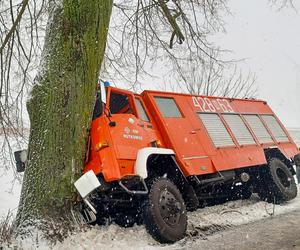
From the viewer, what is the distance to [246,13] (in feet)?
194

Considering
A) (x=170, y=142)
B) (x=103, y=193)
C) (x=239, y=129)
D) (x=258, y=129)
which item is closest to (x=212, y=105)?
(x=239, y=129)

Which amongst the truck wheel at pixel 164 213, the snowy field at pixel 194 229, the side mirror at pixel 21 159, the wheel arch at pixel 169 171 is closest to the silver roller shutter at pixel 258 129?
the snowy field at pixel 194 229

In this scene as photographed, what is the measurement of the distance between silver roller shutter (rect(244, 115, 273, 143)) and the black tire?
0.55 m

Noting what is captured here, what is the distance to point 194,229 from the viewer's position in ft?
22.6

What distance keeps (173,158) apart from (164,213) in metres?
1.14

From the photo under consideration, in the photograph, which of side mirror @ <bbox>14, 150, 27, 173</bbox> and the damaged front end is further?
side mirror @ <bbox>14, 150, 27, 173</bbox>

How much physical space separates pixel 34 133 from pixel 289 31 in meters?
58.9

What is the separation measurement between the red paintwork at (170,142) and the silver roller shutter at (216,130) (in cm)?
14

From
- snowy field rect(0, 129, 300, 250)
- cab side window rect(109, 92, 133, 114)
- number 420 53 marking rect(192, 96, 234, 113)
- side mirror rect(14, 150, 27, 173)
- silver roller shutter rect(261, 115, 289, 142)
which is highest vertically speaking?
cab side window rect(109, 92, 133, 114)

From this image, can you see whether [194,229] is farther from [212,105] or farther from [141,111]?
[212,105]

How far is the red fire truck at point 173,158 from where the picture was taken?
622 cm

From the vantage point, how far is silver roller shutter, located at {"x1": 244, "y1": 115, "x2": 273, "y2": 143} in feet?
32.3

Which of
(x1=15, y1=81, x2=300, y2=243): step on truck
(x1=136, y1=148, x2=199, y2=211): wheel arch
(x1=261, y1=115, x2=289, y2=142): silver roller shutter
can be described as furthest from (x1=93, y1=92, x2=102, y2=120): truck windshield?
(x1=261, y1=115, x2=289, y2=142): silver roller shutter

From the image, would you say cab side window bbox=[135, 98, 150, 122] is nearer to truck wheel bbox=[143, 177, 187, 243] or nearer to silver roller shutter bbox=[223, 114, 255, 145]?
truck wheel bbox=[143, 177, 187, 243]
